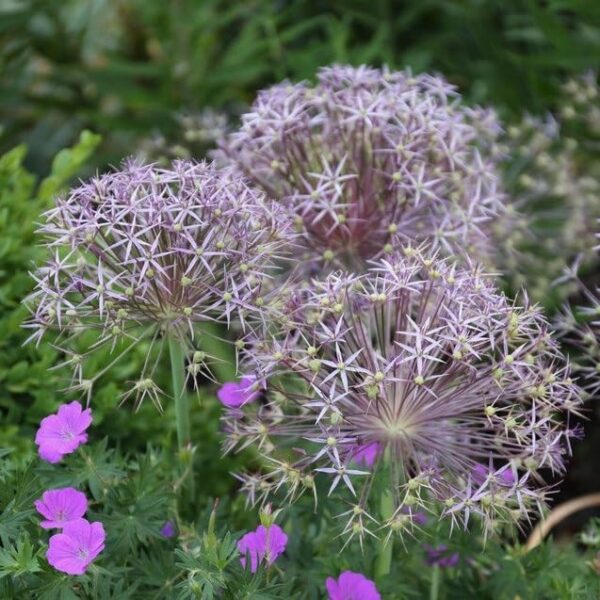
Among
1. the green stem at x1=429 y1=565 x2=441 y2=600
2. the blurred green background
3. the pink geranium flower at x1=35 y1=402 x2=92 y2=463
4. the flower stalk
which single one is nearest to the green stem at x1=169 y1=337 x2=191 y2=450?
the flower stalk

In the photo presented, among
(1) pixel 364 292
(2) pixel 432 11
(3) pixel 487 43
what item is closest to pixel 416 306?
(1) pixel 364 292

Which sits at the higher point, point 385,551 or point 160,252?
point 160,252

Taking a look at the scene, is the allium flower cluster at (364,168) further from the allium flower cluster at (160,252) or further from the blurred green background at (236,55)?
the blurred green background at (236,55)

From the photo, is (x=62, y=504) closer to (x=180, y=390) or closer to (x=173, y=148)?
(x=180, y=390)

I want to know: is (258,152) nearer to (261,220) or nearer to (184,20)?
(261,220)

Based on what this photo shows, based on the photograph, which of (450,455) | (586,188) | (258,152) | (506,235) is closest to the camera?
(450,455)

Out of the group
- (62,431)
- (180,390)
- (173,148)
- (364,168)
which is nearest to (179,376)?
(180,390)

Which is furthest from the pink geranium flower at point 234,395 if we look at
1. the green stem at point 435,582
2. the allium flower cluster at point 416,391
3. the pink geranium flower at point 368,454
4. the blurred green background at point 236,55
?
the blurred green background at point 236,55
